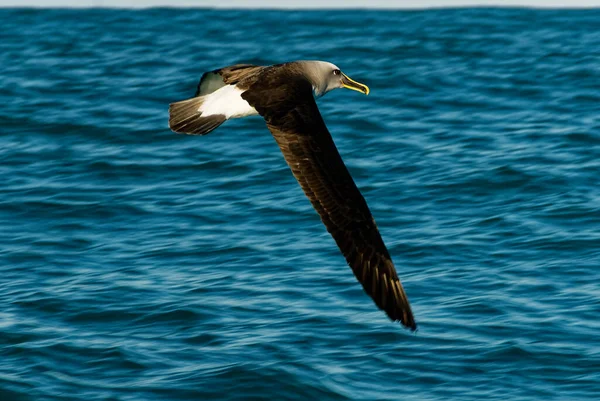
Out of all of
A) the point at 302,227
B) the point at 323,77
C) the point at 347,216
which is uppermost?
the point at 323,77

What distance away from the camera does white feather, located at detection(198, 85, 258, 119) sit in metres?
7.09

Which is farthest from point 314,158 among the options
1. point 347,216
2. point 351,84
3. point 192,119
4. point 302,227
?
point 302,227

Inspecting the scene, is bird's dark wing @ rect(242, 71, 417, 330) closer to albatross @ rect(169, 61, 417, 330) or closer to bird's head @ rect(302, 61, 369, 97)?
albatross @ rect(169, 61, 417, 330)

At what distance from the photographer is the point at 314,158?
6.44m

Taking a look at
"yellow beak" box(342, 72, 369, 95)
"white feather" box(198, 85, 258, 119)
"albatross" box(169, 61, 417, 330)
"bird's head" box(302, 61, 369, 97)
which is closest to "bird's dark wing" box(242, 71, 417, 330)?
"albatross" box(169, 61, 417, 330)

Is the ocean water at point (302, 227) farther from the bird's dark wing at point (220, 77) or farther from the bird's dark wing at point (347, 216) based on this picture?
the bird's dark wing at point (220, 77)

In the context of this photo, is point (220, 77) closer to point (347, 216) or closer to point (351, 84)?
point (351, 84)

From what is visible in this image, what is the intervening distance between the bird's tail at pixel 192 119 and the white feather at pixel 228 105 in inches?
1.3

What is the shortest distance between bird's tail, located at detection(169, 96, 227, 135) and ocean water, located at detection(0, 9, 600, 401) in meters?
1.35

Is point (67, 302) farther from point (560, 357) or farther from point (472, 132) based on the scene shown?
point (472, 132)

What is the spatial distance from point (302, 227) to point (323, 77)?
170 centimetres

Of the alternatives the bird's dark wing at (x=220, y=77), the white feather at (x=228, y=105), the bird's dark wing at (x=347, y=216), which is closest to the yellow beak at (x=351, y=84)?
the bird's dark wing at (x=220, y=77)

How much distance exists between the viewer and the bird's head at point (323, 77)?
295 inches

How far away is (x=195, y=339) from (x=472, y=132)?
190 inches
